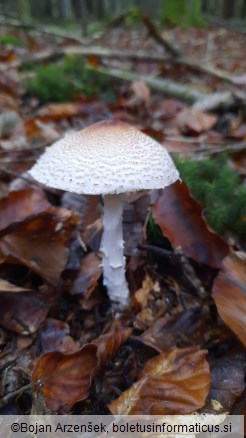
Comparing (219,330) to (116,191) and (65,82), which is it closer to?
(116,191)

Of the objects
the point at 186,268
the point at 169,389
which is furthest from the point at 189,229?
the point at 169,389

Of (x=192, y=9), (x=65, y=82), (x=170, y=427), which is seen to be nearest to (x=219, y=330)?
(x=170, y=427)

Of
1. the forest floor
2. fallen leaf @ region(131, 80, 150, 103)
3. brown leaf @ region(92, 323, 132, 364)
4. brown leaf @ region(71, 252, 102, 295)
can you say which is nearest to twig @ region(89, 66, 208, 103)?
fallen leaf @ region(131, 80, 150, 103)

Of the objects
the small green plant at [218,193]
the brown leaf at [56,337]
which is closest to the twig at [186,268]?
the small green plant at [218,193]

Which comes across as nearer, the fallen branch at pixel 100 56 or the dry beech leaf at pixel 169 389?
the dry beech leaf at pixel 169 389

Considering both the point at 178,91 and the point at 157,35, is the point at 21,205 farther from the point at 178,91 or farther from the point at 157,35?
the point at 157,35

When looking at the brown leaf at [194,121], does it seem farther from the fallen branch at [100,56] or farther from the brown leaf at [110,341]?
the brown leaf at [110,341]
